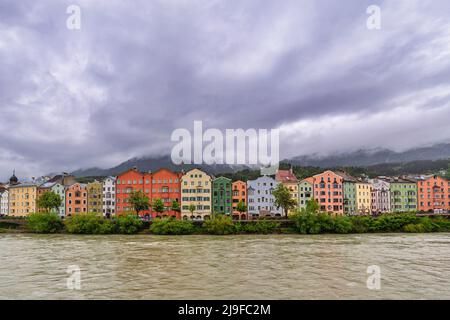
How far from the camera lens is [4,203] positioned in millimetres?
116375

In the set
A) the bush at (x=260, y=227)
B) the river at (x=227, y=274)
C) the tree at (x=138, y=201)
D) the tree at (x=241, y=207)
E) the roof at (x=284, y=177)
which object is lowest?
the bush at (x=260, y=227)

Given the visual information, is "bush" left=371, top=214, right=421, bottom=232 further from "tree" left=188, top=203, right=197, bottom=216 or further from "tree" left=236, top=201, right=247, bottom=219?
"tree" left=188, top=203, right=197, bottom=216

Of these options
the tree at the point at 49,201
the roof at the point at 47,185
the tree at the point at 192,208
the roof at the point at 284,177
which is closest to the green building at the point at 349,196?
the roof at the point at 284,177

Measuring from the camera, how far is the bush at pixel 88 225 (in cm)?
7175

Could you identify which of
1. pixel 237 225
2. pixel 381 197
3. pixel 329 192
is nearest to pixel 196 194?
pixel 237 225

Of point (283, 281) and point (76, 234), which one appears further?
point (76, 234)

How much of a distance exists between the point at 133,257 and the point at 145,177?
57408 mm

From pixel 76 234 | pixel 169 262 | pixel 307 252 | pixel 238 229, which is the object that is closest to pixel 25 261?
pixel 169 262

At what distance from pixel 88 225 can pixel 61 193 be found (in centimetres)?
3706

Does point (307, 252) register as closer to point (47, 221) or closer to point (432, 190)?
point (47, 221)

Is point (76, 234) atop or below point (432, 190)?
below

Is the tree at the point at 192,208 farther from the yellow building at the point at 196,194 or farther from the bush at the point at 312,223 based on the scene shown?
the bush at the point at 312,223

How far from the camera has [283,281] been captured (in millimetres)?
24766

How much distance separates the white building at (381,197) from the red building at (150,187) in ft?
191
